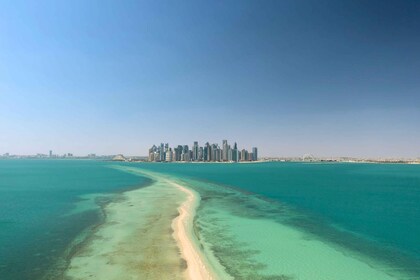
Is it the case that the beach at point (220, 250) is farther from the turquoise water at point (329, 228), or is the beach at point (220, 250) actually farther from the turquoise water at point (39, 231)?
the turquoise water at point (39, 231)

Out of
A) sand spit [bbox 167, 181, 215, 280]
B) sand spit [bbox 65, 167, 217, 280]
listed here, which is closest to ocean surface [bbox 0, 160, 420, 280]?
sand spit [bbox 167, 181, 215, 280]

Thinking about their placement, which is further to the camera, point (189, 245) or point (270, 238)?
point (270, 238)

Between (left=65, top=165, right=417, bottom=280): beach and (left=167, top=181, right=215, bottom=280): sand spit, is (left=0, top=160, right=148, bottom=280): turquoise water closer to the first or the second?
(left=65, top=165, right=417, bottom=280): beach

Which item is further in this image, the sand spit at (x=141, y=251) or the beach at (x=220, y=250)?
the beach at (x=220, y=250)

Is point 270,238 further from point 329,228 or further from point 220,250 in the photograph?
point 329,228

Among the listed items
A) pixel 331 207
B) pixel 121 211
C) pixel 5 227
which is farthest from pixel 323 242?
pixel 5 227

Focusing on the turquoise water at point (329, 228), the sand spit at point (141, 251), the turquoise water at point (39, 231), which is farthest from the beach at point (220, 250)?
the turquoise water at point (39, 231)

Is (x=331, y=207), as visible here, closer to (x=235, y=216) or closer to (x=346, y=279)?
(x=235, y=216)

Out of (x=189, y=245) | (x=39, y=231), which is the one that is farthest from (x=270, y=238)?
(x=39, y=231)
